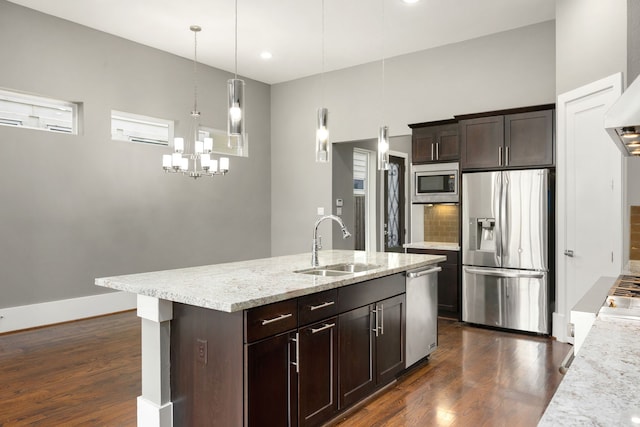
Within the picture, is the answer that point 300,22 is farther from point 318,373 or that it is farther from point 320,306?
point 318,373

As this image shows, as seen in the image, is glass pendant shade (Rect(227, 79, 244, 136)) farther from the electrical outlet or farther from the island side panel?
the electrical outlet

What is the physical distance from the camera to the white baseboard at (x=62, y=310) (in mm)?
4473

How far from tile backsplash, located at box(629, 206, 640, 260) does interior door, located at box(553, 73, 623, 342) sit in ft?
0.34

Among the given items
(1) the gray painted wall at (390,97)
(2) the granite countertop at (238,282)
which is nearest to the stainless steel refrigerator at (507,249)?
(1) the gray painted wall at (390,97)

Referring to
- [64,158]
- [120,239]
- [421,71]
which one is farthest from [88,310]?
[421,71]

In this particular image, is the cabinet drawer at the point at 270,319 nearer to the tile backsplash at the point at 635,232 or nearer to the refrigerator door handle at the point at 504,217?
the tile backsplash at the point at 635,232

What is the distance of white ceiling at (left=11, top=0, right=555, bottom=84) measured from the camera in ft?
14.7

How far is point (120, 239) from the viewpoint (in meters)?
5.35

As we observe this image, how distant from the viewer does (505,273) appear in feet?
15.0

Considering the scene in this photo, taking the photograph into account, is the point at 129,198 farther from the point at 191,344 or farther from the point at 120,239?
the point at 191,344

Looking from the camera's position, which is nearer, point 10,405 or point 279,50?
point 10,405

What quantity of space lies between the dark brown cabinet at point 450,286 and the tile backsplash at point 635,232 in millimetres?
1845

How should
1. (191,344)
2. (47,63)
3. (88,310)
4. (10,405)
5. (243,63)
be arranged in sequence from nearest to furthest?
1. (191,344)
2. (10,405)
3. (47,63)
4. (88,310)
5. (243,63)

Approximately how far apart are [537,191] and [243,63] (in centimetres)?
428
